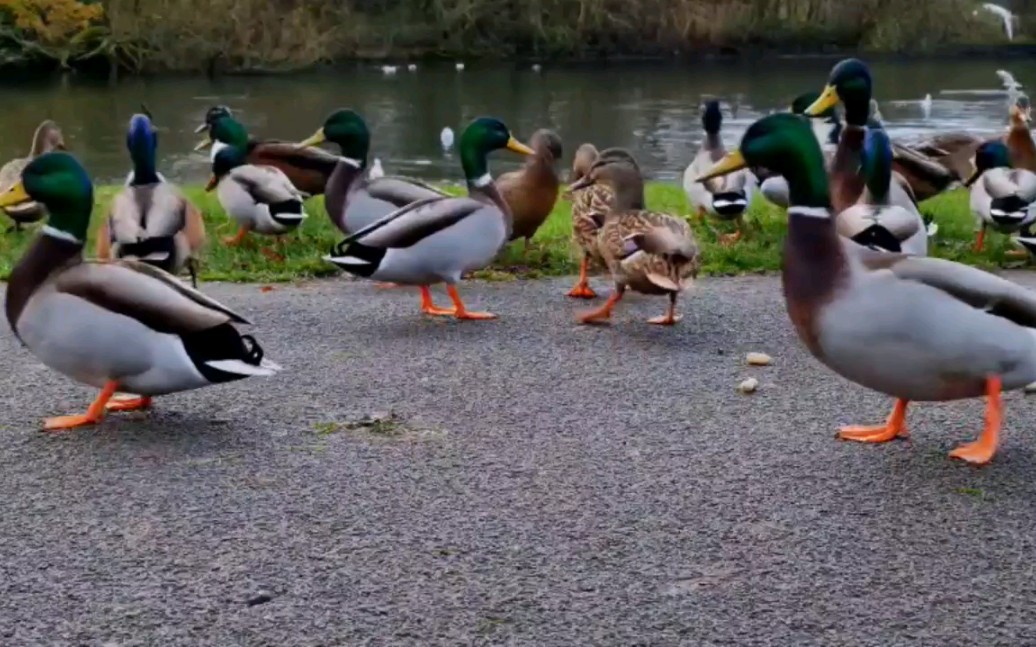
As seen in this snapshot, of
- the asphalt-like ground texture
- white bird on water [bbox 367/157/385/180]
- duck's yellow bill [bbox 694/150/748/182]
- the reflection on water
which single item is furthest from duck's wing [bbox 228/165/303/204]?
the reflection on water

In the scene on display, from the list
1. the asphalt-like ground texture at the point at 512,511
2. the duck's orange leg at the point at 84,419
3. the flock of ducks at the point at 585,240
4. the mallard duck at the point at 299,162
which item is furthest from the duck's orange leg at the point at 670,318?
the mallard duck at the point at 299,162

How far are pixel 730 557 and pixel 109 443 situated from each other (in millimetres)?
2346

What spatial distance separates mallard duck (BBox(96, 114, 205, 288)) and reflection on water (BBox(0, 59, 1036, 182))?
414 inches

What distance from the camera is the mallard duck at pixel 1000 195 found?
852 centimetres

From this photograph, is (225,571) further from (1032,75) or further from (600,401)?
(1032,75)

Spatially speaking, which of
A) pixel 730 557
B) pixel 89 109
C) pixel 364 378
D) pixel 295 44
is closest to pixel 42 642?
pixel 730 557

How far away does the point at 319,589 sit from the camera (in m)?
3.55

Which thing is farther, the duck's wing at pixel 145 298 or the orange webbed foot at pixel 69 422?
the orange webbed foot at pixel 69 422

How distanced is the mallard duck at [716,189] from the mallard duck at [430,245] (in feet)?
6.02

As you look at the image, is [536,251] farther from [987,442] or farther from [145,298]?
[987,442]

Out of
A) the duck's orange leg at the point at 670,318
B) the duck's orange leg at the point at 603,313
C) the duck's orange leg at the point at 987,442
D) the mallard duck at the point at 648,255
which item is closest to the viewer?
the duck's orange leg at the point at 987,442

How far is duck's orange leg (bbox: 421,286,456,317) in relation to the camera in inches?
280

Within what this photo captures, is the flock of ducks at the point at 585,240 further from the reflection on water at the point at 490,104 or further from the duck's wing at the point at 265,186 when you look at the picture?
the reflection on water at the point at 490,104

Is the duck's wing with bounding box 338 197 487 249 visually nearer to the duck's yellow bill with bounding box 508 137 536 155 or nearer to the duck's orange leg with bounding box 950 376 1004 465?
the duck's yellow bill with bounding box 508 137 536 155
